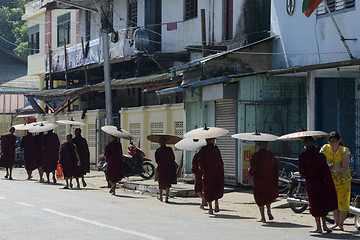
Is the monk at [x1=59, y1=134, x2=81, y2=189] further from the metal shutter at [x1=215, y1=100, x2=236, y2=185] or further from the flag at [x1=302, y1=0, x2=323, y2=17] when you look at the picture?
the flag at [x1=302, y1=0, x2=323, y2=17]

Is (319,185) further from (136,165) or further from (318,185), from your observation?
(136,165)

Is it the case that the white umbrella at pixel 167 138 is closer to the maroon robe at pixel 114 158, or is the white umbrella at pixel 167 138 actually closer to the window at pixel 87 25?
the maroon robe at pixel 114 158

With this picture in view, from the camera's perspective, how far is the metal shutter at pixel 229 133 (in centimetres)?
1952

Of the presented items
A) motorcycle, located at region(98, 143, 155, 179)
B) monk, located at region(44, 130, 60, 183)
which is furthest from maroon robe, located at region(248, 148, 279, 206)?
monk, located at region(44, 130, 60, 183)

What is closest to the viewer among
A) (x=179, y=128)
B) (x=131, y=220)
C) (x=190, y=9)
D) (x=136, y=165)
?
(x=131, y=220)

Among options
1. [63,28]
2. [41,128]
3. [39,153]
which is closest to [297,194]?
[41,128]

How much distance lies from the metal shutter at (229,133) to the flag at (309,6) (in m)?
3.77

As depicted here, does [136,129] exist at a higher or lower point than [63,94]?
lower

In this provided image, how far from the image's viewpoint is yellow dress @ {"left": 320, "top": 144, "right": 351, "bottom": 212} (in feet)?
37.1

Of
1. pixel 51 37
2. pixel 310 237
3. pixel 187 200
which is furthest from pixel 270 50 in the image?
pixel 51 37

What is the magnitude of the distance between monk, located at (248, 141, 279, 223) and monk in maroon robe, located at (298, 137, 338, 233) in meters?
1.37

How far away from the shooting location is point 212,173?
13.8 metres

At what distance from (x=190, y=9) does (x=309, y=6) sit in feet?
33.8

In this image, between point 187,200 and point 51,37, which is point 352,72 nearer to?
point 187,200
